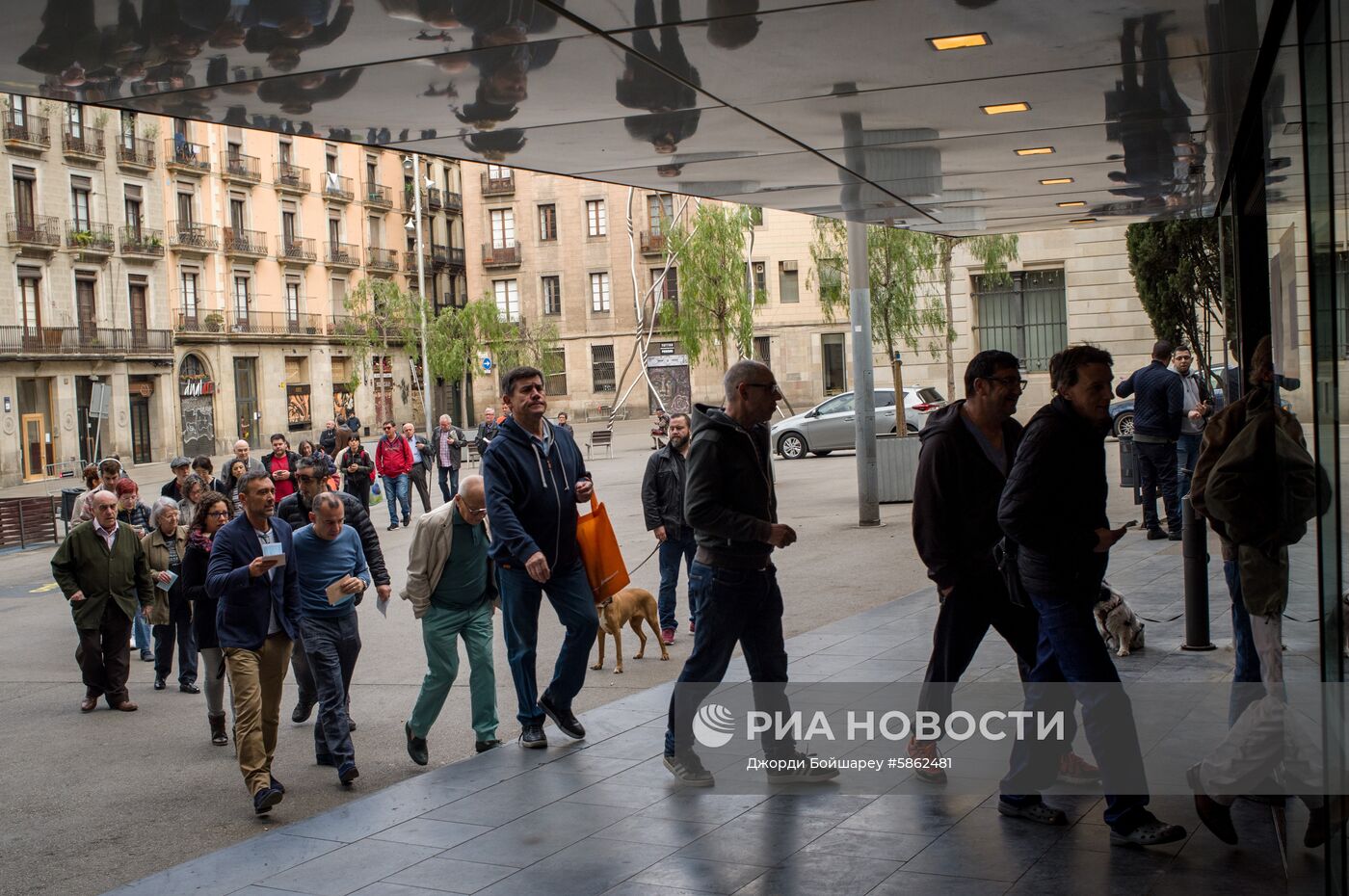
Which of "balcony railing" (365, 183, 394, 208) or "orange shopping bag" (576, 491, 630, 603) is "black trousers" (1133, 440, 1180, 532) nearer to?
"orange shopping bag" (576, 491, 630, 603)

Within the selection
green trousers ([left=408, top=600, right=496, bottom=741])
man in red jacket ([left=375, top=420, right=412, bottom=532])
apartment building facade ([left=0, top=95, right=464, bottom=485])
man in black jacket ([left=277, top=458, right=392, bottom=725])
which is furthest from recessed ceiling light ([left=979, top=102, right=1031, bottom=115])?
apartment building facade ([left=0, top=95, right=464, bottom=485])

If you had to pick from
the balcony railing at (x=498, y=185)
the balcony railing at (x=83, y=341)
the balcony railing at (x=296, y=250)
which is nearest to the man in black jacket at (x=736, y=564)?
the balcony railing at (x=83, y=341)

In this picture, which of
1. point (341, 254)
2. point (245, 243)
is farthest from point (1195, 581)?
point (341, 254)

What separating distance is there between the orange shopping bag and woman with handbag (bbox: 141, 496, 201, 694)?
457 centimetres

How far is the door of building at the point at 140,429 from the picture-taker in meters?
53.0

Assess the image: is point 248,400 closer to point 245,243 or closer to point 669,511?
point 245,243

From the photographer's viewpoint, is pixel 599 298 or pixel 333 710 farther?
pixel 599 298

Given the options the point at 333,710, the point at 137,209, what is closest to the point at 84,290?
the point at 137,209

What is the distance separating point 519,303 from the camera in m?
68.2

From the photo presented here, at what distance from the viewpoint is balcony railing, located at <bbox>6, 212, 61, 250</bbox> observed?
4741 cm

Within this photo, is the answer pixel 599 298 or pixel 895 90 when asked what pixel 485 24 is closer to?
pixel 895 90

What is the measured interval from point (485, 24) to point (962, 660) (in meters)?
3.26

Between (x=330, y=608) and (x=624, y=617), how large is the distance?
9.39ft

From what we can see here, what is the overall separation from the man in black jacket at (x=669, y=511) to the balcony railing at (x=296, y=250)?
178 feet
